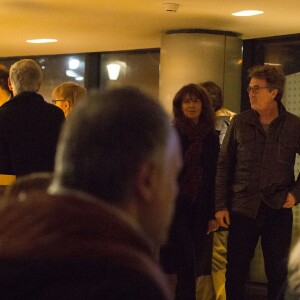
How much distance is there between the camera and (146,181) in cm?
144

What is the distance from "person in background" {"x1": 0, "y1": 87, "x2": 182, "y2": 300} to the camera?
117 centimetres

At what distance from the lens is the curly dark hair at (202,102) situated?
6.03 m

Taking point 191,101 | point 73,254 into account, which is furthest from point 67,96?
point 73,254

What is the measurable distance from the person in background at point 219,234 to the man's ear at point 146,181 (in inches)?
209

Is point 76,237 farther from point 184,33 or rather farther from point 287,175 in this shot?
point 184,33

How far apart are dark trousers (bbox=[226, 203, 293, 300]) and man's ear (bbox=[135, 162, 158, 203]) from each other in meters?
4.28

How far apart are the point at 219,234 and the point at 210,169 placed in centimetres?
137

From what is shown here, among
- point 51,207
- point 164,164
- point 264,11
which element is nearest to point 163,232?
point 164,164

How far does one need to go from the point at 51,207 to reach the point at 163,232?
0.31 meters

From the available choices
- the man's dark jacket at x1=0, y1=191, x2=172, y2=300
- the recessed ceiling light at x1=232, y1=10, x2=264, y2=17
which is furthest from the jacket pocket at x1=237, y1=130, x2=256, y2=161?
the man's dark jacket at x1=0, y1=191, x2=172, y2=300

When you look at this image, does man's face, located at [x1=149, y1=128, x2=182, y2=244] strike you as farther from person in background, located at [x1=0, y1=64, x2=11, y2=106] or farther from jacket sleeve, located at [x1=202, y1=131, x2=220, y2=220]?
person in background, located at [x1=0, y1=64, x2=11, y2=106]

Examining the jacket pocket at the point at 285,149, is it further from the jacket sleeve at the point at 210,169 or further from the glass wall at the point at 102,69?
the glass wall at the point at 102,69

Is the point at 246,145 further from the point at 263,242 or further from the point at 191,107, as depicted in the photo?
the point at 263,242

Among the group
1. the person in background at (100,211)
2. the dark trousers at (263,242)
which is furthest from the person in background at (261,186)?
the person in background at (100,211)
